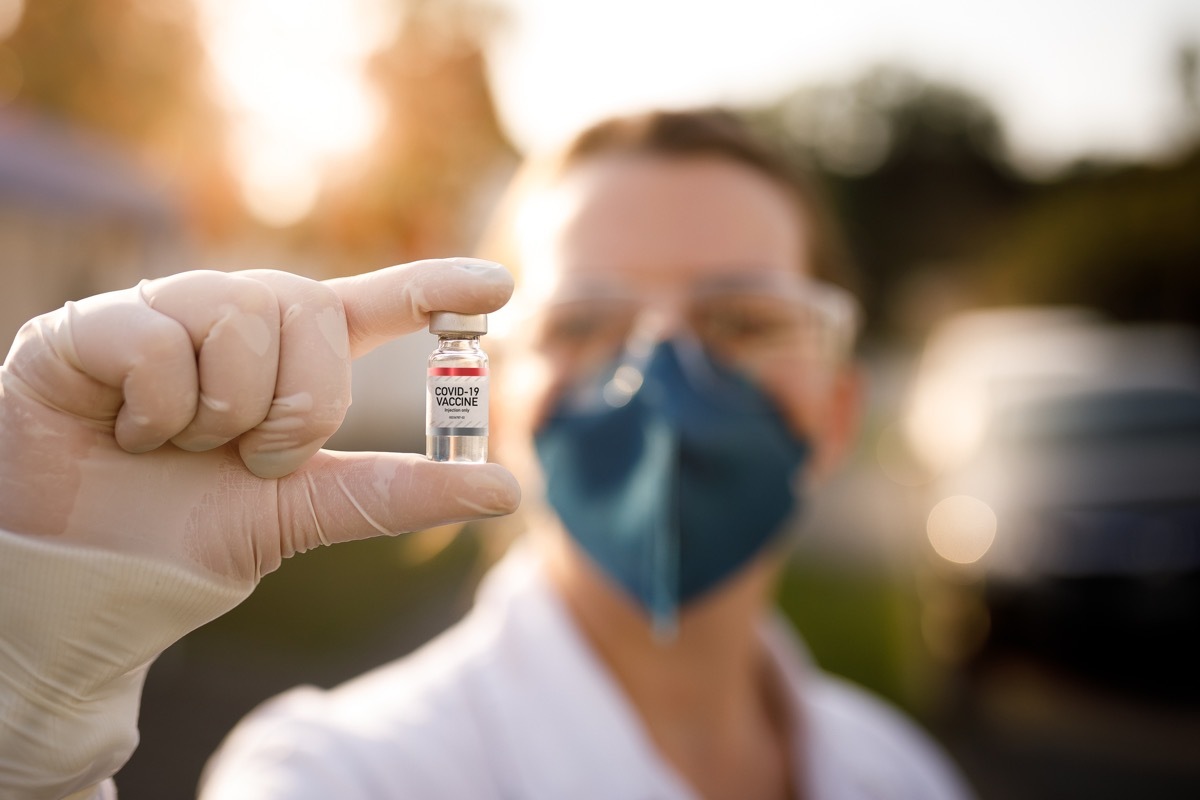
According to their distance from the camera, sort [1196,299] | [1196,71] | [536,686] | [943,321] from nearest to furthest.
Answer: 1. [536,686]
2. [1196,299]
3. [1196,71]
4. [943,321]

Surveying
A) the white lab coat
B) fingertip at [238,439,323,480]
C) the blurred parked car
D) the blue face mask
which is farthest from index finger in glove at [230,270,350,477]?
the blurred parked car

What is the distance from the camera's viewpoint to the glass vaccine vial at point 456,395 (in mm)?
1137

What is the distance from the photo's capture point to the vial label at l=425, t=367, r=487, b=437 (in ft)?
3.73

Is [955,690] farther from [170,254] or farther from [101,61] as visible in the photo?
[101,61]

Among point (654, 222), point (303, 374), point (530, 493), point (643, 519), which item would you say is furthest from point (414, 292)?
point (530, 493)

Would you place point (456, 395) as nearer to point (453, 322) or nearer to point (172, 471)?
point (453, 322)

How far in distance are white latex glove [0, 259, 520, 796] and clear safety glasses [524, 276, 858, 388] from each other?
3.58 ft

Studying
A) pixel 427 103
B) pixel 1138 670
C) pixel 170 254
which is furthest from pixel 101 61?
pixel 1138 670

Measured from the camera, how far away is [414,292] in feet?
3.69

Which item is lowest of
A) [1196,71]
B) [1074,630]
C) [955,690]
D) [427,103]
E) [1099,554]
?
[955,690]

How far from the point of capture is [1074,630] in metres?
5.33

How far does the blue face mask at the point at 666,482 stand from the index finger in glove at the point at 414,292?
979 millimetres

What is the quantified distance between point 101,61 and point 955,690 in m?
10.5

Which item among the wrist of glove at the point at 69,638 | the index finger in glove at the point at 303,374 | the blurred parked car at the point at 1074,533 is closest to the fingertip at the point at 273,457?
the index finger in glove at the point at 303,374
